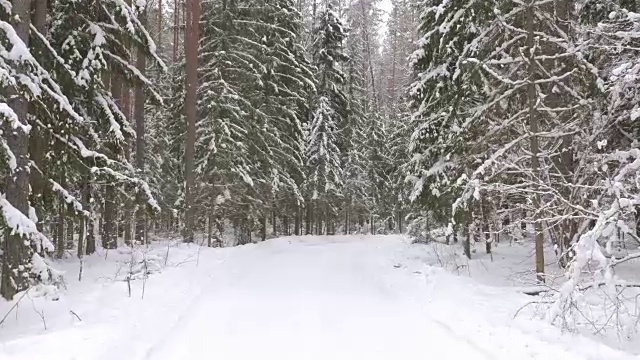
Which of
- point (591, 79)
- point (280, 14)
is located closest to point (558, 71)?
point (591, 79)

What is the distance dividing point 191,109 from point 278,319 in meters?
10.7

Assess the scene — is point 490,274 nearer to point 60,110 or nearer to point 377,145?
point 60,110

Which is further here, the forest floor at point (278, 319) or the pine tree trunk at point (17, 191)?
the pine tree trunk at point (17, 191)

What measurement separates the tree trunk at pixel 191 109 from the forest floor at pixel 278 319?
4.30 metres

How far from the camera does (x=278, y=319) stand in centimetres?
759

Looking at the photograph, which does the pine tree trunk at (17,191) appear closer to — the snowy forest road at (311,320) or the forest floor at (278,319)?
the forest floor at (278,319)

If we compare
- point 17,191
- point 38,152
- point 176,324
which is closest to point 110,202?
point 38,152

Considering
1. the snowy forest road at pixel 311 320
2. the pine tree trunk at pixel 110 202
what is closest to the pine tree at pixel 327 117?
the pine tree trunk at pixel 110 202

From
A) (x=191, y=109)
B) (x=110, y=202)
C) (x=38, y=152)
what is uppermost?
(x=191, y=109)

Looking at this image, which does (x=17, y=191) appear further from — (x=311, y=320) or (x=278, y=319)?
(x=311, y=320)

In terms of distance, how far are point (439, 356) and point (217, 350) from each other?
258cm

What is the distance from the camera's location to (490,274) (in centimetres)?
1150

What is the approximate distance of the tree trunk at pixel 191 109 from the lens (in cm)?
1655

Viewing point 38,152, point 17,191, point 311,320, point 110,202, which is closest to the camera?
point 311,320
